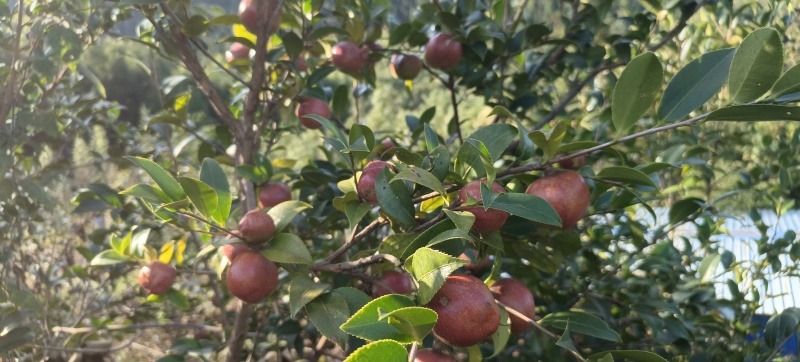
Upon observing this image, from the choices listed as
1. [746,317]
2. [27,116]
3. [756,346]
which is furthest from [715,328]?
[27,116]

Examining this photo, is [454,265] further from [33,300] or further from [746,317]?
[746,317]

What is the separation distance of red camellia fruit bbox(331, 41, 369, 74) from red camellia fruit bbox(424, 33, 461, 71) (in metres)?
0.14

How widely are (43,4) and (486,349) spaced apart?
40.8 inches

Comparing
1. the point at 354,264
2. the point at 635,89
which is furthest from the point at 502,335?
the point at 635,89

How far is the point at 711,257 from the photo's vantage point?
118 centimetres

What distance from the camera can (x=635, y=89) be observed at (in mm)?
504

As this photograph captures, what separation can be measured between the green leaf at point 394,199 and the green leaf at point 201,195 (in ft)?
0.60

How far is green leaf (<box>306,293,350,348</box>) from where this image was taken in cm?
58

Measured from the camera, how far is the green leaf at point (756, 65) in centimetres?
43

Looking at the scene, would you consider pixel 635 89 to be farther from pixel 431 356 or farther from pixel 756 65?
pixel 431 356

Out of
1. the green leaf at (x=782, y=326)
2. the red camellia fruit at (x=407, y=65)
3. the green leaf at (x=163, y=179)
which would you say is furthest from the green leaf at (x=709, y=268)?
the green leaf at (x=163, y=179)

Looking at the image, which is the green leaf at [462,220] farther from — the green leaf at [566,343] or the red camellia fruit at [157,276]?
the red camellia fruit at [157,276]

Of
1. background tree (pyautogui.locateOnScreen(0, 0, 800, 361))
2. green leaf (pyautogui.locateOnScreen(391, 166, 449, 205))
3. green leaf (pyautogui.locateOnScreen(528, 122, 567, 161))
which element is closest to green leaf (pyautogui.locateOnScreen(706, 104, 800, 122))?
background tree (pyautogui.locateOnScreen(0, 0, 800, 361))

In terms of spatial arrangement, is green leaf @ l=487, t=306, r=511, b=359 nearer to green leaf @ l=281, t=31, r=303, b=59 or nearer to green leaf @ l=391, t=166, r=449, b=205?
green leaf @ l=391, t=166, r=449, b=205
